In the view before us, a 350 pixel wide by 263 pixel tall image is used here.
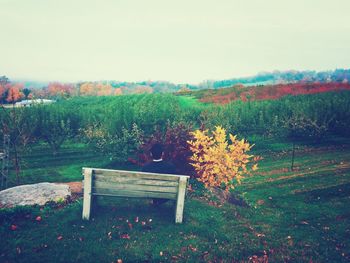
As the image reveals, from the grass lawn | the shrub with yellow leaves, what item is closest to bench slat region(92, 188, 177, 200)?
the grass lawn

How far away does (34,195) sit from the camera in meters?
6.89

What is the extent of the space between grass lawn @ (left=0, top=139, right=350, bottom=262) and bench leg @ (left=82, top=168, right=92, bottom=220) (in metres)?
0.20

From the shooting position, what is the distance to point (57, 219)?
5805 mm

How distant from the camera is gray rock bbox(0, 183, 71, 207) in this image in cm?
658

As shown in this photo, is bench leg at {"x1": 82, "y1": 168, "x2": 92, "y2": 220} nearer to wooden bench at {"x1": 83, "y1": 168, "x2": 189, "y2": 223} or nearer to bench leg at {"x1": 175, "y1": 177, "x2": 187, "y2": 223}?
wooden bench at {"x1": 83, "y1": 168, "x2": 189, "y2": 223}

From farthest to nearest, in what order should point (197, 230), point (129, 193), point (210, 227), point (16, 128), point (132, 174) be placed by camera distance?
point (16, 128)
point (210, 227)
point (197, 230)
point (129, 193)
point (132, 174)

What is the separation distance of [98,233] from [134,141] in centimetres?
761

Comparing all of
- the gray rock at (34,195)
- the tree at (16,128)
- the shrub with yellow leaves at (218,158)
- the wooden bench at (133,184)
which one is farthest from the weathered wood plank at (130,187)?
the tree at (16,128)

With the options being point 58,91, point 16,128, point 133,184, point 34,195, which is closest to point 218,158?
point 133,184

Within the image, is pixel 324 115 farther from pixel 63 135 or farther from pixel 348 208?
pixel 63 135

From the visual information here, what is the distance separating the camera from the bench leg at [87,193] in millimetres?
5367

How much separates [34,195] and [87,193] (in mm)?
2214

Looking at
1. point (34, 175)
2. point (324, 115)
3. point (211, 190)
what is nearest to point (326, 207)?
point (211, 190)

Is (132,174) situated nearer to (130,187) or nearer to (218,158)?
(130,187)
